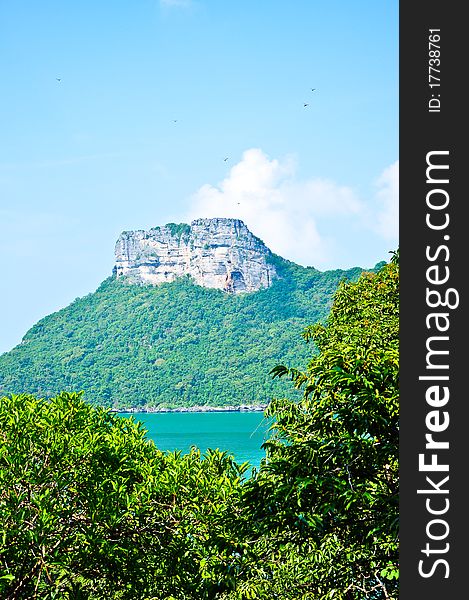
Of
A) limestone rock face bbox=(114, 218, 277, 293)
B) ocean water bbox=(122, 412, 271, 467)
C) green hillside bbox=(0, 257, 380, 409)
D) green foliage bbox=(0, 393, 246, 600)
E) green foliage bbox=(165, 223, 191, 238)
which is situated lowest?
green foliage bbox=(0, 393, 246, 600)

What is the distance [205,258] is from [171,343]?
17353 mm

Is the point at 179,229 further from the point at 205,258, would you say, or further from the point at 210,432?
the point at 210,432

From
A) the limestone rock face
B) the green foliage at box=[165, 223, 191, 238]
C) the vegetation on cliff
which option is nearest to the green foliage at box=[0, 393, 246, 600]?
the vegetation on cliff

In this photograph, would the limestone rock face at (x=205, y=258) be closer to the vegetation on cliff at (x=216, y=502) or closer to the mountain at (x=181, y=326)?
the mountain at (x=181, y=326)

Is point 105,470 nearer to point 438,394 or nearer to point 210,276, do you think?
point 438,394

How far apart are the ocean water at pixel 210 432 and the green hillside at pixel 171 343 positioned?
4.05m

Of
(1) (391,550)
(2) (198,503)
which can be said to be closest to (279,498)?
(1) (391,550)

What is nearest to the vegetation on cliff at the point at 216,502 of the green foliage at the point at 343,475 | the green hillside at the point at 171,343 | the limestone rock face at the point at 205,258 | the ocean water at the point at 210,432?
the green foliage at the point at 343,475

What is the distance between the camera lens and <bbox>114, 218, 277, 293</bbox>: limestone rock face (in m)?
123

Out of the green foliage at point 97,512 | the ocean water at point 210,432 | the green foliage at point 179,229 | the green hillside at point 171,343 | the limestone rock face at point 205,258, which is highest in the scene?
the green foliage at point 179,229

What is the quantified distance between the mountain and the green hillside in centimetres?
15

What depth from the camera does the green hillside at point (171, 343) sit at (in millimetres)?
99688

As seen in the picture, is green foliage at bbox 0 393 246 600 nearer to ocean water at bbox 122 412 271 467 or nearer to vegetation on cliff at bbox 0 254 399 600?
vegetation on cliff at bbox 0 254 399 600

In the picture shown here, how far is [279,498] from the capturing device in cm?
481
